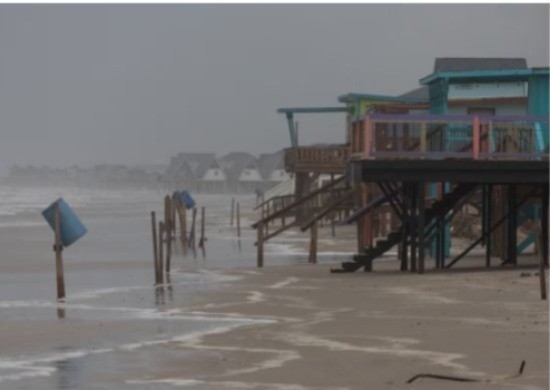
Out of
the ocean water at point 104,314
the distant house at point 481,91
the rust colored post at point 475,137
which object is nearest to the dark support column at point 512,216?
the rust colored post at point 475,137

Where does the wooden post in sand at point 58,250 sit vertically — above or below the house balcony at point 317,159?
below

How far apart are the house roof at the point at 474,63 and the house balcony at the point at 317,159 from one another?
17.2 ft

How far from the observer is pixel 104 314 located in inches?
820

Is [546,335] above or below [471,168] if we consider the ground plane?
below

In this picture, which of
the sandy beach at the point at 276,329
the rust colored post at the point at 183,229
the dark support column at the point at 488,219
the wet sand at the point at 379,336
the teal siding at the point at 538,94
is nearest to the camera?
the wet sand at the point at 379,336

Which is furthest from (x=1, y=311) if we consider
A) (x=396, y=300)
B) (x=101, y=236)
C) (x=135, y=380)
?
(x=101, y=236)

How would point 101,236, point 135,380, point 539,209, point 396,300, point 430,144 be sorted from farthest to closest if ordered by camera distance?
point 101,236 < point 539,209 < point 430,144 < point 396,300 < point 135,380

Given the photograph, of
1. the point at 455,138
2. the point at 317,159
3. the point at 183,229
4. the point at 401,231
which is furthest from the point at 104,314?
the point at 317,159

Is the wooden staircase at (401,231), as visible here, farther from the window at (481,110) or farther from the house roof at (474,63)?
the house roof at (474,63)

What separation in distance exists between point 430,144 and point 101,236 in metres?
30.2

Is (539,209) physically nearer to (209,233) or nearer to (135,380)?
(135,380)

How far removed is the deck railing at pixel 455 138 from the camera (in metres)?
25.2

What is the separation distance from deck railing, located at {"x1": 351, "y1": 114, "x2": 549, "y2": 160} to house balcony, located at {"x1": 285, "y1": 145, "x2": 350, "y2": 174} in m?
21.2

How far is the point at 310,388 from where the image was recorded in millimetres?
12812
